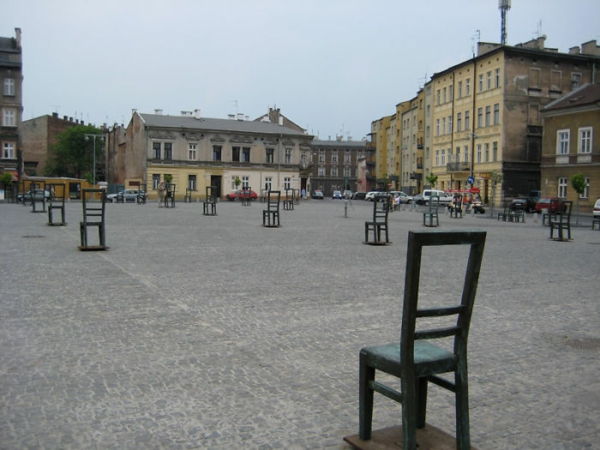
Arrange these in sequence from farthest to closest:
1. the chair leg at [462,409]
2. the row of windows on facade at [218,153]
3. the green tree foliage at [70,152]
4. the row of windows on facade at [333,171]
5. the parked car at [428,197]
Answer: the row of windows on facade at [333,171] < the green tree foliage at [70,152] < the row of windows on facade at [218,153] < the parked car at [428,197] < the chair leg at [462,409]

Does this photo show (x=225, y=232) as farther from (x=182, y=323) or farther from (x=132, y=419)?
(x=132, y=419)

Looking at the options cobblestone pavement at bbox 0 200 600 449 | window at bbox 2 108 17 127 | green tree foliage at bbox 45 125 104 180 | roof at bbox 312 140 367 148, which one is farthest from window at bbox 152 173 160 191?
roof at bbox 312 140 367 148

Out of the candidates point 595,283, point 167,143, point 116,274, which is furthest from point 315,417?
point 167,143

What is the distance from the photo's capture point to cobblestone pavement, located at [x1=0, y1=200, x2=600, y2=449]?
4207mm

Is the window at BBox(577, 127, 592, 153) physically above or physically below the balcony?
above

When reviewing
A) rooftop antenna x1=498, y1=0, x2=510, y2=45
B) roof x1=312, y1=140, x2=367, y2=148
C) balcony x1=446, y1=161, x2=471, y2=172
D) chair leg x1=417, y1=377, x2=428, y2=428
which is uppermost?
rooftop antenna x1=498, y1=0, x2=510, y2=45

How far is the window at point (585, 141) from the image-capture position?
47969 millimetres

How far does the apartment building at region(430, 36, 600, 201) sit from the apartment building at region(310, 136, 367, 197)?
222ft

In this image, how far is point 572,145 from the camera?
164 feet

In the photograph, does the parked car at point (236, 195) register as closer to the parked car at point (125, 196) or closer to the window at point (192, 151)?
the window at point (192, 151)

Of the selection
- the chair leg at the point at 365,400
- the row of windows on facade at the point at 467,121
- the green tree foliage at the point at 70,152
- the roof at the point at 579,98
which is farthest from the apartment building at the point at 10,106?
the chair leg at the point at 365,400

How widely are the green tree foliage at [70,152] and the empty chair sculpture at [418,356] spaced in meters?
93.2

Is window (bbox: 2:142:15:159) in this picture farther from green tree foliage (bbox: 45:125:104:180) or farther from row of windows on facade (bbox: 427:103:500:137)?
row of windows on facade (bbox: 427:103:500:137)

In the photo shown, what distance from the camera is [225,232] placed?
21734 mm
